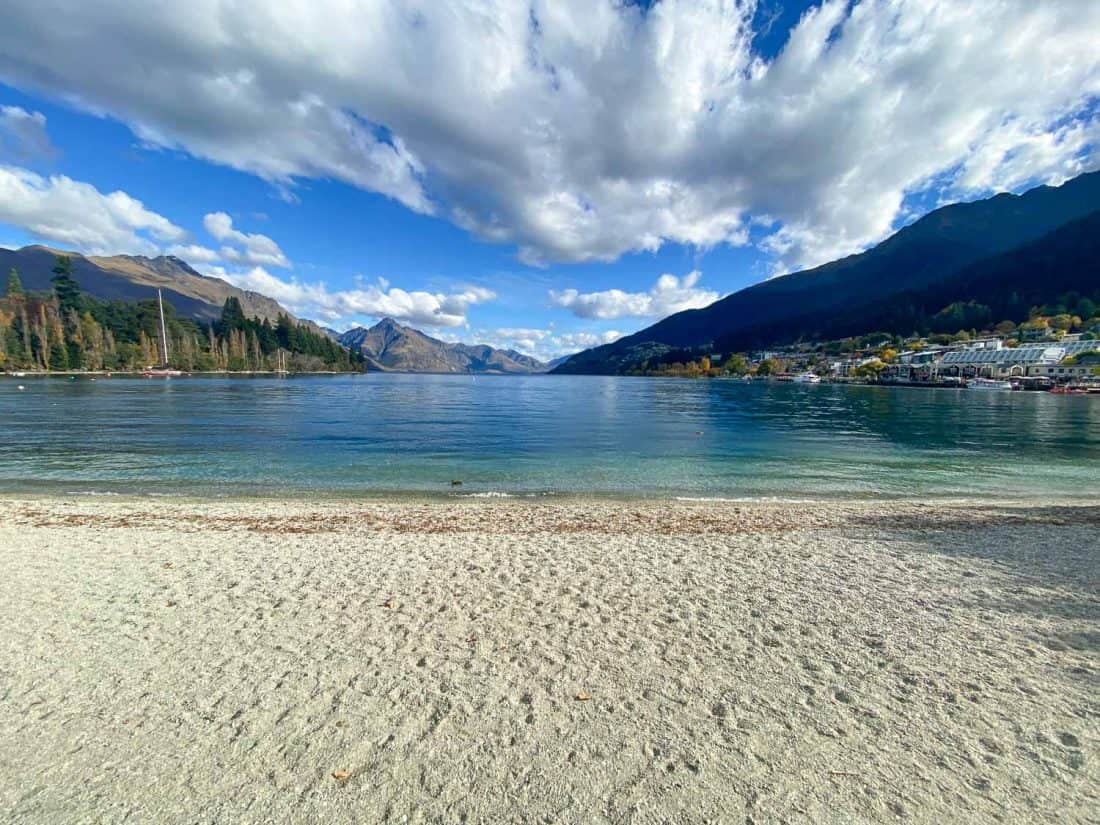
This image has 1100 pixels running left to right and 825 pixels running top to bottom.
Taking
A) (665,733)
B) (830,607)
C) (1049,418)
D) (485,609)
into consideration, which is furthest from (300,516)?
(1049,418)

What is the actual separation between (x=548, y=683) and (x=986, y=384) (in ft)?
521

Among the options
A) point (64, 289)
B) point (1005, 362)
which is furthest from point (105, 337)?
point (1005, 362)

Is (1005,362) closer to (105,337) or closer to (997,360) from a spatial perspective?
(997,360)

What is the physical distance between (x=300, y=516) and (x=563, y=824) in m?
12.2

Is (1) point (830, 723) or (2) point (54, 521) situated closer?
(1) point (830, 723)

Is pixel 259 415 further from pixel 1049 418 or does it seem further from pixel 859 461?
pixel 1049 418

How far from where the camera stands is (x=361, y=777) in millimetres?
4023

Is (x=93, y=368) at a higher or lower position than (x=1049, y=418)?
higher

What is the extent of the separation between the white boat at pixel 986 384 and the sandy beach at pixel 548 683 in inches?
5603

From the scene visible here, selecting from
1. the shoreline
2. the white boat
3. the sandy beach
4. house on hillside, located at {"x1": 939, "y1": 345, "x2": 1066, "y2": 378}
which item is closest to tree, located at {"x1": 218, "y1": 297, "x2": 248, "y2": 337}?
the shoreline

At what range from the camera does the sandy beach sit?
385cm

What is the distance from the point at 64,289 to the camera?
152625 millimetres

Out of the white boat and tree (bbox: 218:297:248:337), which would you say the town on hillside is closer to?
the white boat

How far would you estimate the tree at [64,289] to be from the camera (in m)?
151
